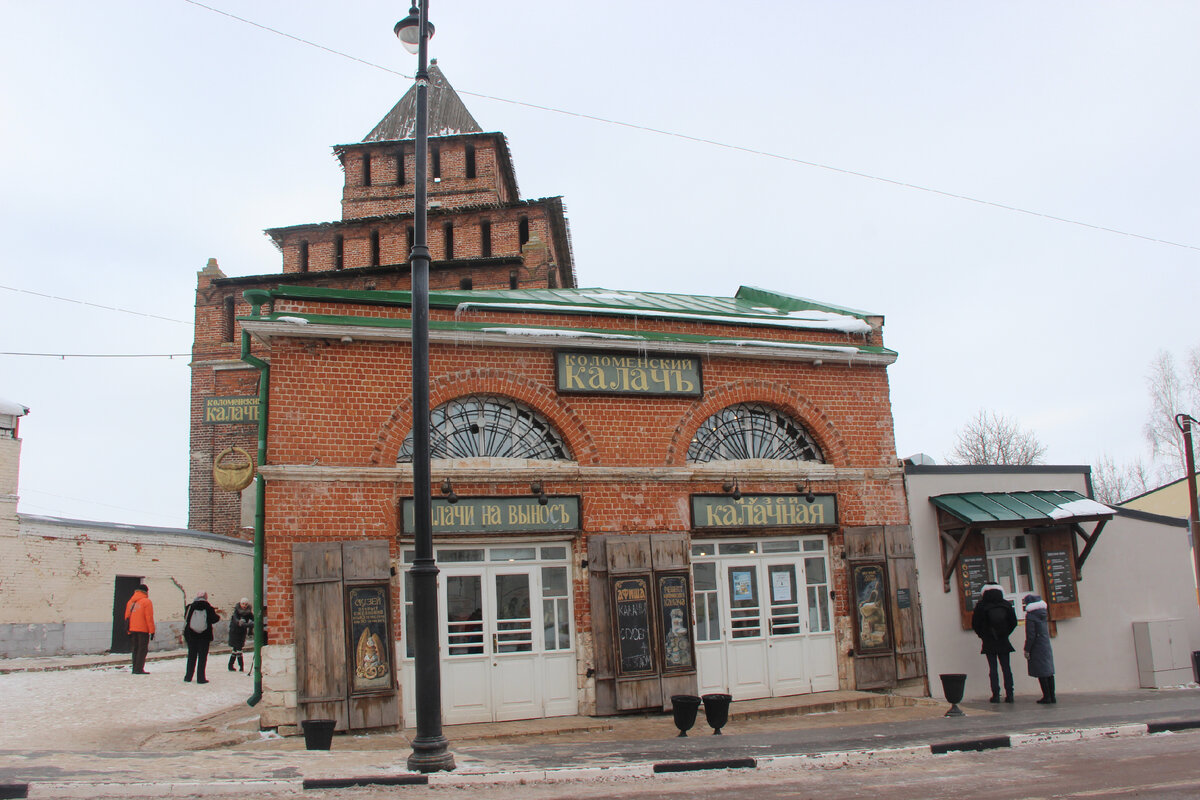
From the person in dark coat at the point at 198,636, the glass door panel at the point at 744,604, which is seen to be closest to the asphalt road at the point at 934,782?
the glass door panel at the point at 744,604

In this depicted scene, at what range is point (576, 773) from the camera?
26.2ft

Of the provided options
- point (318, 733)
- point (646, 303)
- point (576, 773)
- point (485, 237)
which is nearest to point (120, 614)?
point (318, 733)

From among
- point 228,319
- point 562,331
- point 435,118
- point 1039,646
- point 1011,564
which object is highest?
point 435,118

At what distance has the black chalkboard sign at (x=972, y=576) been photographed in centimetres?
1372

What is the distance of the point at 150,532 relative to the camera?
2047 cm

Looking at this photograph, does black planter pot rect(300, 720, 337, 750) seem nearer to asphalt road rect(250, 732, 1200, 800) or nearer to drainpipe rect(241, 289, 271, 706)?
asphalt road rect(250, 732, 1200, 800)

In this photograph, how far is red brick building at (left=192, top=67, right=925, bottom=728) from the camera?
1089 centimetres

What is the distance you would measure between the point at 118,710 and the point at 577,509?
22.0 ft

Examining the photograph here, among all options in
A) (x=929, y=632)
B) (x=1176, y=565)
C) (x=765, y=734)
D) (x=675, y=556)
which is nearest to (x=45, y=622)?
(x=675, y=556)

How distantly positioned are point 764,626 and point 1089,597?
226 inches

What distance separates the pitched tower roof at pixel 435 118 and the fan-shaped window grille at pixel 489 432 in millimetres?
28046

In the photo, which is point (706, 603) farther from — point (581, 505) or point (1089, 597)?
point (1089, 597)

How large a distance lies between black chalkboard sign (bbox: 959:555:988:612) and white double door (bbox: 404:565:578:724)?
245 inches

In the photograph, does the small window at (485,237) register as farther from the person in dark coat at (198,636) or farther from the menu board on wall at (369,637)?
the menu board on wall at (369,637)
